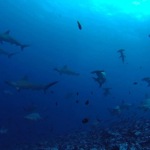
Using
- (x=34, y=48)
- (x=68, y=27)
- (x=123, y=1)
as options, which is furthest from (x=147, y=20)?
(x=34, y=48)

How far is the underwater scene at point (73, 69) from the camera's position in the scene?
1149 centimetres

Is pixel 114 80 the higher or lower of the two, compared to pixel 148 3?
higher

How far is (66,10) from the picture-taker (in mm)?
39094

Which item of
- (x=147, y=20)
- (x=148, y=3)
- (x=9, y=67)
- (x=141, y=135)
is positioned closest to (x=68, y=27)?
(x=147, y=20)

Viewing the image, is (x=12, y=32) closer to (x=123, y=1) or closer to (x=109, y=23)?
(x=109, y=23)

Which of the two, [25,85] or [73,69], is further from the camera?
[73,69]

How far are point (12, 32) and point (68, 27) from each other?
22.2 metres

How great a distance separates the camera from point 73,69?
55.0 meters

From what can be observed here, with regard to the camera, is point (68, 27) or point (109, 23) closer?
point (109, 23)

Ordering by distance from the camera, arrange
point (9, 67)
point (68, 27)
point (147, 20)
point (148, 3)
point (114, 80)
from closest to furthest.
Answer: point (148, 3) < point (147, 20) < point (68, 27) < point (114, 80) < point (9, 67)

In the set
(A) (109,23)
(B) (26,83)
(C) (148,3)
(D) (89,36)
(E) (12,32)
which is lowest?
(B) (26,83)

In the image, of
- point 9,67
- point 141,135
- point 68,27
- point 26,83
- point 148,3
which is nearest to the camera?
point 141,135

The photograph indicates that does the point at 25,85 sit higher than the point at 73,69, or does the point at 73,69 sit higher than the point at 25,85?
the point at 73,69

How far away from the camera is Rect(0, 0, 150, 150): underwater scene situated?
1149 centimetres
